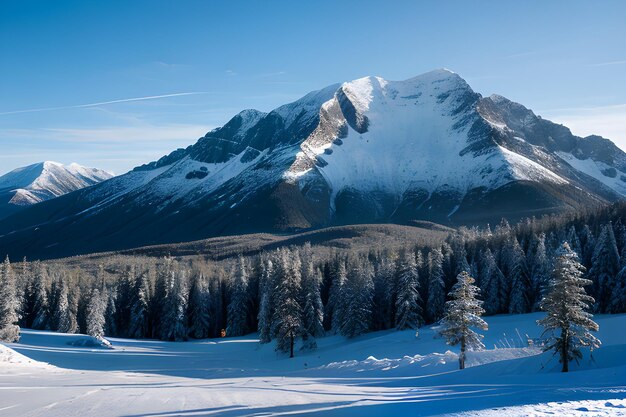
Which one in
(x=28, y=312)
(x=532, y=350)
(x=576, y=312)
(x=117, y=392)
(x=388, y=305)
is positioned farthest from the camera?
(x=28, y=312)

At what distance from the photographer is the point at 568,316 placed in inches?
979

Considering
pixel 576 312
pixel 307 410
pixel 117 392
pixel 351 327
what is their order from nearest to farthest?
pixel 307 410, pixel 117 392, pixel 576 312, pixel 351 327

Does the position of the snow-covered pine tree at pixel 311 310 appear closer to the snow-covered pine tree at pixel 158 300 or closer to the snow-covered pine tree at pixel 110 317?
the snow-covered pine tree at pixel 158 300

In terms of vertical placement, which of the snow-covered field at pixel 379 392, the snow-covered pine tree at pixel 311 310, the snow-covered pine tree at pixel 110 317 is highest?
the snow-covered field at pixel 379 392

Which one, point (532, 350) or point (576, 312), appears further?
point (532, 350)

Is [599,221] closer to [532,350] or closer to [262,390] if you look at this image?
[532,350]

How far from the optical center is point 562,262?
25.9 meters

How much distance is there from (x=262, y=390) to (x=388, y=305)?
49.4 meters

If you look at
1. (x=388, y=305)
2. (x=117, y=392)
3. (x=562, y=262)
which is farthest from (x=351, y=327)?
(x=117, y=392)

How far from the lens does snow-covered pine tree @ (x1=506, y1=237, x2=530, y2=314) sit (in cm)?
6644

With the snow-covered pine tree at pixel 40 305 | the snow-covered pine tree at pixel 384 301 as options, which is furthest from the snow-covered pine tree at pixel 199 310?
the snow-covered pine tree at pixel 384 301

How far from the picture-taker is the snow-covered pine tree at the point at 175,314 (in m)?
78.2

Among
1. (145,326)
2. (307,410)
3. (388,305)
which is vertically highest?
(307,410)

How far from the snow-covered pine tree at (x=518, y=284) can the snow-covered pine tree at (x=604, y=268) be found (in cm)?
847
